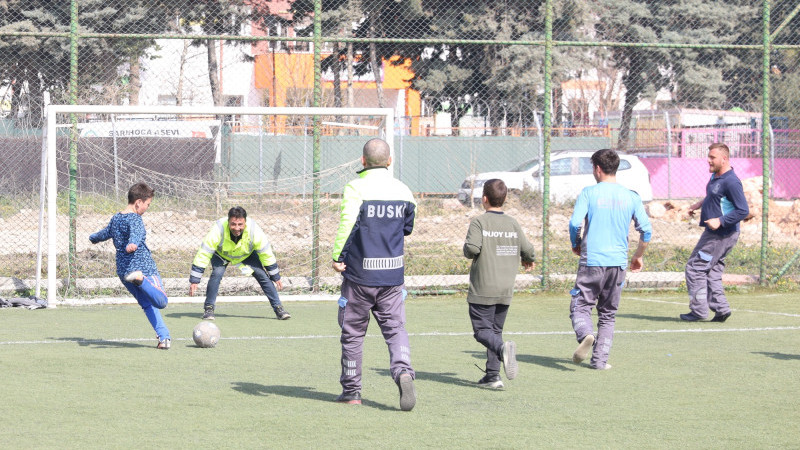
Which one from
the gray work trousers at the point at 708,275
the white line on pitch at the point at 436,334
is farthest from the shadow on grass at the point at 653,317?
the white line on pitch at the point at 436,334

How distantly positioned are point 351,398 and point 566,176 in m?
17.9

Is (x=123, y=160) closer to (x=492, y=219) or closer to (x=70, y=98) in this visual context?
(x=70, y=98)

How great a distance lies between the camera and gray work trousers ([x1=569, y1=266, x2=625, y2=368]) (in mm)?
7918

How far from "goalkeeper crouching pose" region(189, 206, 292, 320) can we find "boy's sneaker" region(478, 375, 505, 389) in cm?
392

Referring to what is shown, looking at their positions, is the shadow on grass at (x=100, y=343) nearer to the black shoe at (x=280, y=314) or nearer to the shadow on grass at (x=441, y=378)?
the black shoe at (x=280, y=314)

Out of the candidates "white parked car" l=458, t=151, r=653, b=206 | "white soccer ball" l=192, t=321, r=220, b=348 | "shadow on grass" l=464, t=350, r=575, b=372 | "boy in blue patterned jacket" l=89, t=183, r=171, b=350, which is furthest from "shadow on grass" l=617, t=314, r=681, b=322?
"white parked car" l=458, t=151, r=653, b=206

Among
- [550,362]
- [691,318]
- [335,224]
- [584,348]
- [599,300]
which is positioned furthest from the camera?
[335,224]

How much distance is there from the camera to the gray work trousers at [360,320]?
6465 millimetres

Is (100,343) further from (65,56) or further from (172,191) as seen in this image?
(172,191)

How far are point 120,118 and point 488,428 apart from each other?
442 inches

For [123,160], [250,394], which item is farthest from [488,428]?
[123,160]

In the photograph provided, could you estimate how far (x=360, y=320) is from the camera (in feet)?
21.4

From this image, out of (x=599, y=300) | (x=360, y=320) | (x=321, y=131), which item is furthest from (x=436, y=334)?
(x=321, y=131)

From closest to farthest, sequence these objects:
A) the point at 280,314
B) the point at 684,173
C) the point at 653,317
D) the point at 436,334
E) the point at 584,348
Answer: the point at 584,348
the point at 436,334
the point at 280,314
the point at 653,317
the point at 684,173
